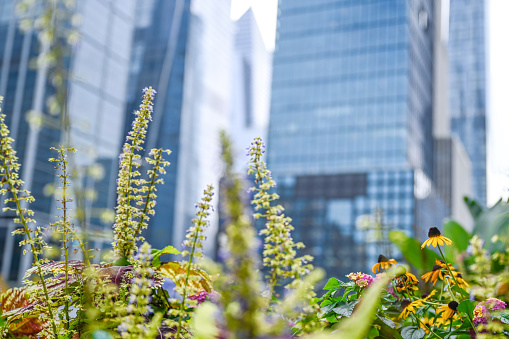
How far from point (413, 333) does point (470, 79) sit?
117 metres

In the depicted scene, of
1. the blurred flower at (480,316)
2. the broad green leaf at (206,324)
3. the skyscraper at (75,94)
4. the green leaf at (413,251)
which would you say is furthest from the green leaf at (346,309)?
the skyscraper at (75,94)

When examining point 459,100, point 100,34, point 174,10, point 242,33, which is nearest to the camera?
point 100,34

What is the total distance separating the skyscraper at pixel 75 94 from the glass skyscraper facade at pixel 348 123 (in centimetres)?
1703

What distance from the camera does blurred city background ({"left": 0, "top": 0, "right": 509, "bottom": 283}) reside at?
1.21 m

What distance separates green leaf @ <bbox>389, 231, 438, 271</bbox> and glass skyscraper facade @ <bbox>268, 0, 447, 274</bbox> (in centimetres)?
4075

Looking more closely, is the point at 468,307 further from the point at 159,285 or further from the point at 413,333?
the point at 159,285

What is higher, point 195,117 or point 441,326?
point 195,117

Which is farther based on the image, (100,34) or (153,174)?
(100,34)

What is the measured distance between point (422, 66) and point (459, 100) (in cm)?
6060

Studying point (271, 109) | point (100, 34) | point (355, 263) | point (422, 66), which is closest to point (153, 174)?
point (100, 34)

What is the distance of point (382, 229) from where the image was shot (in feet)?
4.23

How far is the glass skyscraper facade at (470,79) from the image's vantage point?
353ft

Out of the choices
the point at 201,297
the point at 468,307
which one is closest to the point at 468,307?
the point at 468,307

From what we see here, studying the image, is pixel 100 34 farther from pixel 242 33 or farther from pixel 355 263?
pixel 242 33
